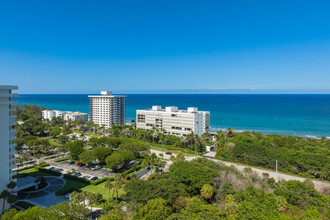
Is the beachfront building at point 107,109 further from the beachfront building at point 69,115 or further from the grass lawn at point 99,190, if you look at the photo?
the grass lawn at point 99,190

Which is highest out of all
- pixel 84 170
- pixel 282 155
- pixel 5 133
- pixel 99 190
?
pixel 5 133

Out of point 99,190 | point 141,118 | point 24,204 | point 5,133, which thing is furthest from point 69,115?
point 24,204

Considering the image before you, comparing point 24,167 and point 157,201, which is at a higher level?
point 157,201

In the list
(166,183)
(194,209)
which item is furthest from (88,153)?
(194,209)

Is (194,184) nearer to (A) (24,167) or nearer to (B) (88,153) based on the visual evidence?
(B) (88,153)

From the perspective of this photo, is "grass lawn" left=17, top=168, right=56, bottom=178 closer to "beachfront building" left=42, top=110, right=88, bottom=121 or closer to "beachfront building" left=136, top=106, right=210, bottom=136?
"beachfront building" left=136, top=106, right=210, bottom=136

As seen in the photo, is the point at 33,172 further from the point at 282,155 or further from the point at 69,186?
the point at 282,155

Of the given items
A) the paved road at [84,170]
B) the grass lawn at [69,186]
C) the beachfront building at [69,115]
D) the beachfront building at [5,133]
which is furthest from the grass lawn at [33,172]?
the beachfront building at [69,115]
